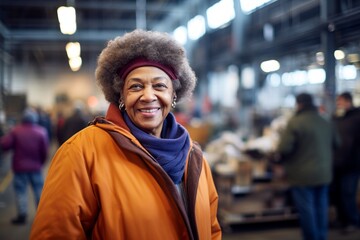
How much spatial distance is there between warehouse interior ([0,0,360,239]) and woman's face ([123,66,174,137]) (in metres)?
0.94

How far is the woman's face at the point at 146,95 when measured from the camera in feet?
5.30

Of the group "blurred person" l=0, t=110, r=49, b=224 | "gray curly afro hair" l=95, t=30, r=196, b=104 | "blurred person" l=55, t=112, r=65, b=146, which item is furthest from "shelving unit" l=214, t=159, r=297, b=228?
"gray curly afro hair" l=95, t=30, r=196, b=104

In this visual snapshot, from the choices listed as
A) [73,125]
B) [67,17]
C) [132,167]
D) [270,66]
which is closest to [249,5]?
[270,66]

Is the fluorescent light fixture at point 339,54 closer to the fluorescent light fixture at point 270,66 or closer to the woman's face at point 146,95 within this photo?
the fluorescent light fixture at point 270,66

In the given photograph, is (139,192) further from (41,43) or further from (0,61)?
(41,43)

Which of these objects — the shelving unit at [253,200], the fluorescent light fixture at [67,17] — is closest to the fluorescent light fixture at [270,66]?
the shelving unit at [253,200]

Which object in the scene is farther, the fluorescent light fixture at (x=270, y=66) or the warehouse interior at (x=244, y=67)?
the fluorescent light fixture at (x=270, y=66)

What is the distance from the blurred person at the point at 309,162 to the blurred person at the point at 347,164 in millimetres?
869

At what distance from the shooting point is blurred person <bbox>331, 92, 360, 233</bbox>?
16.4ft

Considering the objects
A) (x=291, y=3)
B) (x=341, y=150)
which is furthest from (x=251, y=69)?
(x=341, y=150)

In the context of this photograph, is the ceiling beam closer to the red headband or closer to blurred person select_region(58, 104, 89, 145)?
blurred person select_region(58, 104, 89, 145)

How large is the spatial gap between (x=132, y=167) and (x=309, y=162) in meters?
3.12

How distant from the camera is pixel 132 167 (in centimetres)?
154

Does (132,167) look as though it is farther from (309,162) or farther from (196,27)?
(196,27)
